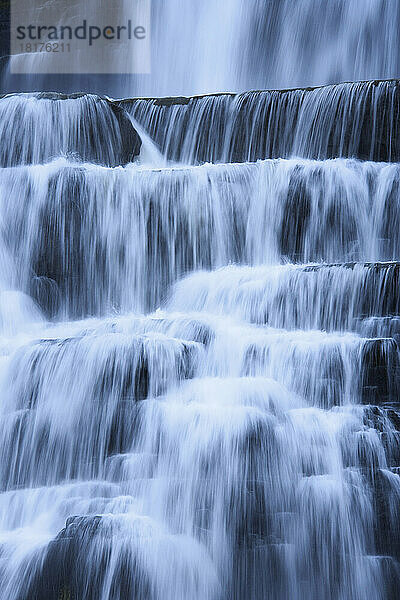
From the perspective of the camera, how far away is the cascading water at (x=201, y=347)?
7465mm

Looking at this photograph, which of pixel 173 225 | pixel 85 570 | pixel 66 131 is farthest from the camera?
pixel 66 131

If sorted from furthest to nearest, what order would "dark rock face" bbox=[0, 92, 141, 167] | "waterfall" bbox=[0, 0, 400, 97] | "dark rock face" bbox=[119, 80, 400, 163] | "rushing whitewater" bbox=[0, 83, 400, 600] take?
"waterfall" bbox=[0, 0, 400, 97] → "dark rock face" bbox=[0, 92, 141, 167] → "dark rock face" bbox=[119, 80, 400, 163] → "rushing whitewater" bbox=[0, 83, 400, 600]

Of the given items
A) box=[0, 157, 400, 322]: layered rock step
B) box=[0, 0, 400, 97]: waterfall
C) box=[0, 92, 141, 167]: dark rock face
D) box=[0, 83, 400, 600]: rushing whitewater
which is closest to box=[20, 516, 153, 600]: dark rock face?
box=[0, 83, 400, 600]: rushing whitewater

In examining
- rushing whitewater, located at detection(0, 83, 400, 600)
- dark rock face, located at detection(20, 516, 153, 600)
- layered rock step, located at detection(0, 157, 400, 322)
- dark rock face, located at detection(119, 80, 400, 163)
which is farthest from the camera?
dark rock face, located at detection(119, 80, 400, 163)

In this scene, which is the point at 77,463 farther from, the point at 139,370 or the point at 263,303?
the point at 263,303

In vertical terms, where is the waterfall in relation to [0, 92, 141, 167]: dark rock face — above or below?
above

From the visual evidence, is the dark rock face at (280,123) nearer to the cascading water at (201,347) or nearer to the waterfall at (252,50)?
the cascading water at (201,347)

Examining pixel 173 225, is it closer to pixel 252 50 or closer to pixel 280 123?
pixel 280 123

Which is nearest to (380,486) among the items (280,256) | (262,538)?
(262,538)

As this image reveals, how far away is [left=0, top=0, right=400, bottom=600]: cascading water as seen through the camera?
7465mm

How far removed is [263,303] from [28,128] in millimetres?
5077

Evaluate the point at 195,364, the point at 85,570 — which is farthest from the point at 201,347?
the point at 85,570

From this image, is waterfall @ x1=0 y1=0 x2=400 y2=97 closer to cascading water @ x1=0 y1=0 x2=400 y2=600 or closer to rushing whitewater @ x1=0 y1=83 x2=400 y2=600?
cascading water @ x1=0 y1=0 x2=400 y2=600

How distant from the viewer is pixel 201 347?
955 centimetres
